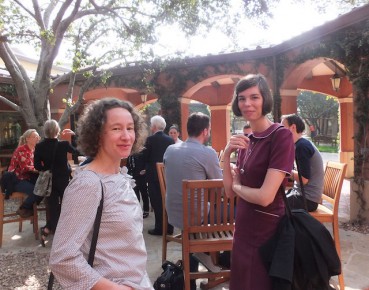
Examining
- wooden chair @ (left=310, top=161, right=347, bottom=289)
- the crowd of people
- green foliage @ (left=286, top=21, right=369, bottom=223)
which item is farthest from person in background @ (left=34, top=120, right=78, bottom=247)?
green foliage @ (left=286, top=21, right=369, bottom=223)

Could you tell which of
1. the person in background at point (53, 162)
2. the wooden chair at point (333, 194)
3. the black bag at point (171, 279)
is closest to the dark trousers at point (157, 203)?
the person in background at point (53, 162)

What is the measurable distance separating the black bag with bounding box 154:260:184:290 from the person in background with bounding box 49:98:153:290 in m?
1.44

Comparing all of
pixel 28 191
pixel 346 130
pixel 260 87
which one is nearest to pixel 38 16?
pixel 28 191

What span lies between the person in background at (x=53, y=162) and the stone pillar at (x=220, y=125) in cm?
925

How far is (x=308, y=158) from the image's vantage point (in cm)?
348

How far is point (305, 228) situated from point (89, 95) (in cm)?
1191

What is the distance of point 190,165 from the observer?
10.6 feet

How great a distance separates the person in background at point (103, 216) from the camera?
3.83 feet

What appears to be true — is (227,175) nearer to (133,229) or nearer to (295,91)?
(133,229)

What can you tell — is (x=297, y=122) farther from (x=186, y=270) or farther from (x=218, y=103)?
(x=218, y=103)

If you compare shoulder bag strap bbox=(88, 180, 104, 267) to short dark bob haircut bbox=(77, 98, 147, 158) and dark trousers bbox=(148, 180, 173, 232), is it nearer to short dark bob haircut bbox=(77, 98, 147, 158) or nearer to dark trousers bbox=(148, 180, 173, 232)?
short dark bob haircut bbox=(77, 98, 147, 158)

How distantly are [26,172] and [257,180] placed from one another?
171 inches

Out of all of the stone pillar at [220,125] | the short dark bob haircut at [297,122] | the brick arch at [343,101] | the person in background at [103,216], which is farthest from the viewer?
the stone pillar at [220,125]

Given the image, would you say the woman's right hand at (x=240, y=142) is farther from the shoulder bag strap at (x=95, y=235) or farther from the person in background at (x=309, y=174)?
the person in background at (x=309, y=174)
